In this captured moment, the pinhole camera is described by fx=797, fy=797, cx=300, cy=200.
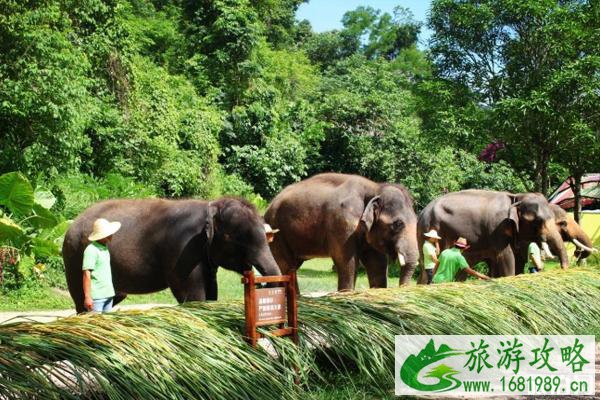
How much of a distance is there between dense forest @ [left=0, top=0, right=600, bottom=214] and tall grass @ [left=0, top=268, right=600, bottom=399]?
958cm

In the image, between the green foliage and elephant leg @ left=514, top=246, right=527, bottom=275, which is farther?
the green foliage

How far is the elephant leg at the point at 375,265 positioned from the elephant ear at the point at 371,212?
0.64 metres

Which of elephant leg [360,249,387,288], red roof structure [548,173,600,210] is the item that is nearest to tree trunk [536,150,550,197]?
red roof structure [548,173,600,210]

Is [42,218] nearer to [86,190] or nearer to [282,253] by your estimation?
[86,190]

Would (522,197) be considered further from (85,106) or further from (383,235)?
(85,106)

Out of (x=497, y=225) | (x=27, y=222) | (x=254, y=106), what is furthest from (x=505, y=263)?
(x=254, y=106)

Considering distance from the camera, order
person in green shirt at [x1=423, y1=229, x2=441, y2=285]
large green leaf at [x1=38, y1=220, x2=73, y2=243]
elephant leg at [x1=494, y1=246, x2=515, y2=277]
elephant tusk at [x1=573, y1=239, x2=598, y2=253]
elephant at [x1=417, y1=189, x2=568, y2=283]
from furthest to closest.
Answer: elephant tusk at [x1=573, y1=239, x2=598, y2=253] → large green leaf at [x1=38, y1=220, x2=73, y2=243] → elephant leg at [x1=494, y1=246, x2=515, y2=277] → elephant at [x1=417, y1=189, x2=568, y2=283] → person in green shirt at [x1=423, y1=229, x2=441, y2=285]

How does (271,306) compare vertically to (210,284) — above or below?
above

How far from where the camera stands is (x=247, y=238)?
767 cm

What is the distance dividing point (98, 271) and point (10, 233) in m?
6.45

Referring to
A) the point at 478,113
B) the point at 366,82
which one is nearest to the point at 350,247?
the point at 478,113

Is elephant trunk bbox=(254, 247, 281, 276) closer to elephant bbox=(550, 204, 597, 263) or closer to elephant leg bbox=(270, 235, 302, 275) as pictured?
elephant leg bbox=(270, 235, 302, 275)

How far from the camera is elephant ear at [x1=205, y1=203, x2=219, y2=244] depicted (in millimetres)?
7641

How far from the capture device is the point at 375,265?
10320mm
